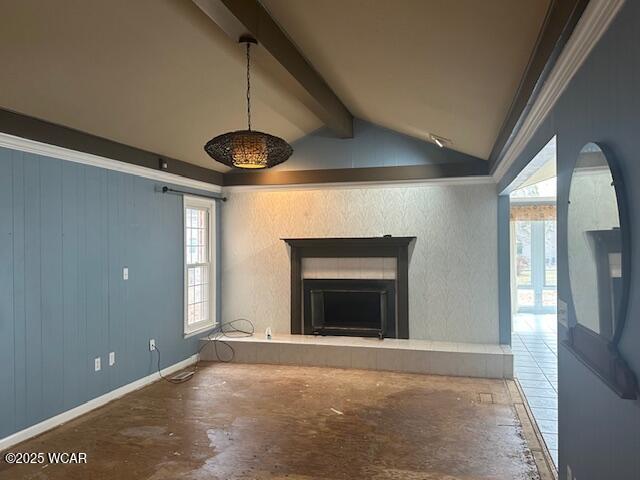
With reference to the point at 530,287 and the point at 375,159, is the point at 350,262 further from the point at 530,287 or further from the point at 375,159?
the point at 530,287

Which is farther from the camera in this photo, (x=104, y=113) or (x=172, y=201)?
(x=172, y=201)

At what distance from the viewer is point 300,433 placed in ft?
11.7

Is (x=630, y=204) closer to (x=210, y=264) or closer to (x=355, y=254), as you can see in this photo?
(x=355, y=254)

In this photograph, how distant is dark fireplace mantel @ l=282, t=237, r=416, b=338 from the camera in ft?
18.6

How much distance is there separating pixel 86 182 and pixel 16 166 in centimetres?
68

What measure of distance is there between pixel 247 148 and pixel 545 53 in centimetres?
171

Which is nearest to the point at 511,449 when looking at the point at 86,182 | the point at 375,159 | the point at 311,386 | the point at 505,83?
the point at 311,386

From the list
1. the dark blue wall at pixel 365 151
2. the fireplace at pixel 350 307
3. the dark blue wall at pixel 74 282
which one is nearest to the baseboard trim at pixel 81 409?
the dark blue wall at pixel 74 282

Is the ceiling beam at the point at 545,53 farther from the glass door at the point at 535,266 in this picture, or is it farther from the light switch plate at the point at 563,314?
the glass door at the point at 535,266

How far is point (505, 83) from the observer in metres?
2.92

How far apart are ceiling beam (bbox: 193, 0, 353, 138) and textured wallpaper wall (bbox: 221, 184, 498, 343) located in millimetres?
1472

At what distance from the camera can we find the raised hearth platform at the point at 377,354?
506cm

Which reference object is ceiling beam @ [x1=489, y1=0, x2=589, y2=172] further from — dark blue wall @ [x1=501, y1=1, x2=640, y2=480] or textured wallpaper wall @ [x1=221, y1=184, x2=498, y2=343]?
textured wallpaper wall @ [x1=221, y1=184, x2=498, y2=343]

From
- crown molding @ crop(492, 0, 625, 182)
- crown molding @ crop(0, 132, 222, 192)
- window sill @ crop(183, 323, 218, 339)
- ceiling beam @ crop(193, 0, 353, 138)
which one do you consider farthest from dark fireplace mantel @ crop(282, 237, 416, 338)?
crown molding @ crop(492, 0, 625, 182)
